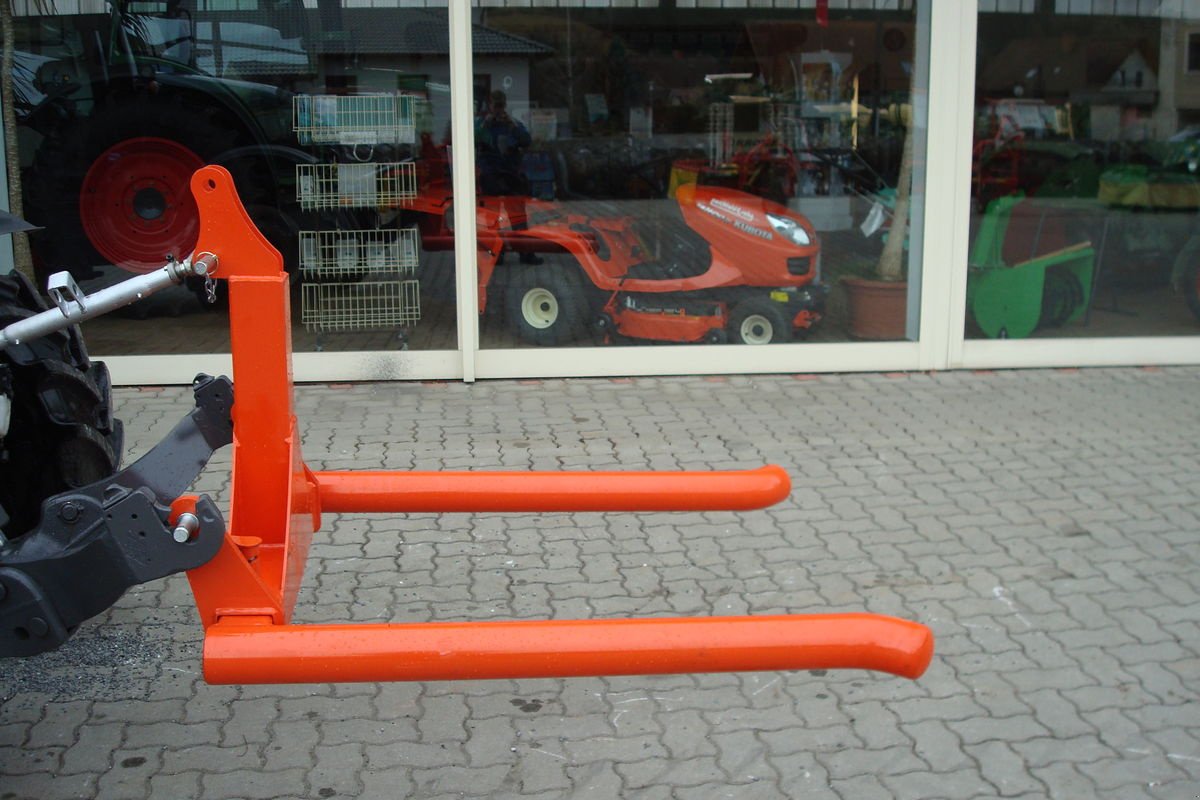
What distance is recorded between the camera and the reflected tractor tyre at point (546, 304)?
25.6ft

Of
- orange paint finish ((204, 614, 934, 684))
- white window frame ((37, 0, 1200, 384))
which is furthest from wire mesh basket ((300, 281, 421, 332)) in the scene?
orange paint finish ((204, 614, 934, 684))

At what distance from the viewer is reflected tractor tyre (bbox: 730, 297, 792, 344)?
26.1 ft

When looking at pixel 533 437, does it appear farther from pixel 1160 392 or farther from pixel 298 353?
pixel 1160 392

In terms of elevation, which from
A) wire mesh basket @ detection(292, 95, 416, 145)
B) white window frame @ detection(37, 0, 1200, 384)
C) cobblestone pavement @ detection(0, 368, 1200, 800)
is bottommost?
cobblestone pavement @ detection(0, 368, 1200, 800)

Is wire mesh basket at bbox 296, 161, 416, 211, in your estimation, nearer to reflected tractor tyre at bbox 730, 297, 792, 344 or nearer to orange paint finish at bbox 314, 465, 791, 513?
reflected tractor tyre at bbox 730, 297, 792, 344

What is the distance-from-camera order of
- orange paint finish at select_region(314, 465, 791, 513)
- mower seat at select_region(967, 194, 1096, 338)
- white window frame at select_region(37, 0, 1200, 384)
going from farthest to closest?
mower seat at select_region(967, 194, 1096, 338) → white window frame at select_region(37, 0, 1200, 384) → orange paint finish at select_region(314, 465, 791, 513)

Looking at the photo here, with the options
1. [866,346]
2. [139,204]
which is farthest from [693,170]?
[139,204]

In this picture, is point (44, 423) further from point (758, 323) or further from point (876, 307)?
point (876, 307)

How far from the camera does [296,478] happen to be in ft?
10.1

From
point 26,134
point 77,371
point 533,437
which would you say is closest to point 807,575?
point 533,437

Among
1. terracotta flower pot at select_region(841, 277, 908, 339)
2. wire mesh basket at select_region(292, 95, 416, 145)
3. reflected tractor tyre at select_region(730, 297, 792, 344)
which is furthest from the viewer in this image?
terracotta flower pot at select_region(841, 277, 908, 339)

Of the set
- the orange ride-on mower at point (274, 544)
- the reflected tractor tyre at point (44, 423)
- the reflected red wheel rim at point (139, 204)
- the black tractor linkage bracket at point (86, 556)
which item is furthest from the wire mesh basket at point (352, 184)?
the black tractor linkage bracket at point (86, 556)

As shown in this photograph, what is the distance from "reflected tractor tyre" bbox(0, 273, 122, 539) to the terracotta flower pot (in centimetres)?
530

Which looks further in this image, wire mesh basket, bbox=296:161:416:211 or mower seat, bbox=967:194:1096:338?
mower seat, bbox=967:194:1096:338
